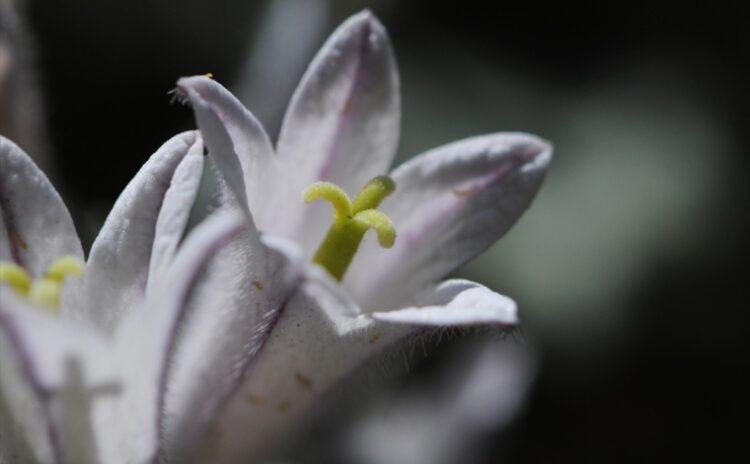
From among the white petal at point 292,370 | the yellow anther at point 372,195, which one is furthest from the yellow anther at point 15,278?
the yellow anther at point 372,195

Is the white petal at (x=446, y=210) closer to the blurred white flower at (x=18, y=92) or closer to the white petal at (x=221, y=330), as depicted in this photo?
the white petal at (x=221, y=330)

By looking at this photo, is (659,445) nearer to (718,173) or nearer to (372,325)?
(718,173)

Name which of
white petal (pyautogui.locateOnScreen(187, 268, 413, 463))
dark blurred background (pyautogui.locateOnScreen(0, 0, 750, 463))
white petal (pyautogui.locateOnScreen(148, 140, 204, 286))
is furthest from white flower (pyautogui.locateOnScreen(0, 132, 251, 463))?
dark blurred background (pyautogui.locateOnScreen(0, 0, 750, 463))

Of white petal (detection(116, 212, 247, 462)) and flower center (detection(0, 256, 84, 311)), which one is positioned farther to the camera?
flower center (detection(0, 256, 84, 311))

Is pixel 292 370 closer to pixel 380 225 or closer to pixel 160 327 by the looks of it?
pixel 380 225

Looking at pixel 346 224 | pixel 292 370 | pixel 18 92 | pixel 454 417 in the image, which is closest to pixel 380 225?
pixel 346 224

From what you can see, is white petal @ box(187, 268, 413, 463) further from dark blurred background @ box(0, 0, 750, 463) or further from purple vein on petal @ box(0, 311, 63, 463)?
dark blurred background @ box(0, 0, 750, 463)
